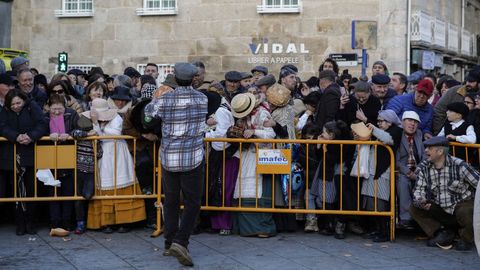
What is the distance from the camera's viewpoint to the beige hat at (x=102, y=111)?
10.0 meters

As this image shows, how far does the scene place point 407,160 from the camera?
982 cm

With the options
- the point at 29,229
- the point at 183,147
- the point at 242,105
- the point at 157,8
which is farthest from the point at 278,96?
the point at 157,8

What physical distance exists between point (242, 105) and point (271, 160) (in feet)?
2.53

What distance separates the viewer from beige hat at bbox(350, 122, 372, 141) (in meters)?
9.75

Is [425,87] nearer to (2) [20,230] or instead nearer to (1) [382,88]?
(1) [382,88]

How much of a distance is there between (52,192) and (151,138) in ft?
4.83

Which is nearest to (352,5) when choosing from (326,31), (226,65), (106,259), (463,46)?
(326,31)

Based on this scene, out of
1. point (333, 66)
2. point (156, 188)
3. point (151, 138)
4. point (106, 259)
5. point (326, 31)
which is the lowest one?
point (106, 259)

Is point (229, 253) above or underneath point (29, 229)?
underneath

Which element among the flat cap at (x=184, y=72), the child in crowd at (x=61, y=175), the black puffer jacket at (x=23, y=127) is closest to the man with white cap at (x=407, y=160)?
the flat cap at (x=184, y=72)

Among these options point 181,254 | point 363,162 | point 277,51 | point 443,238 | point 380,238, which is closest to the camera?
point 181,254

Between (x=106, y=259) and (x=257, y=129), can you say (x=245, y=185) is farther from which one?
(x=106, y=259)

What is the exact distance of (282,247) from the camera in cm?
920

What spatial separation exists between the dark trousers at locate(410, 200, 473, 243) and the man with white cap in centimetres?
19
